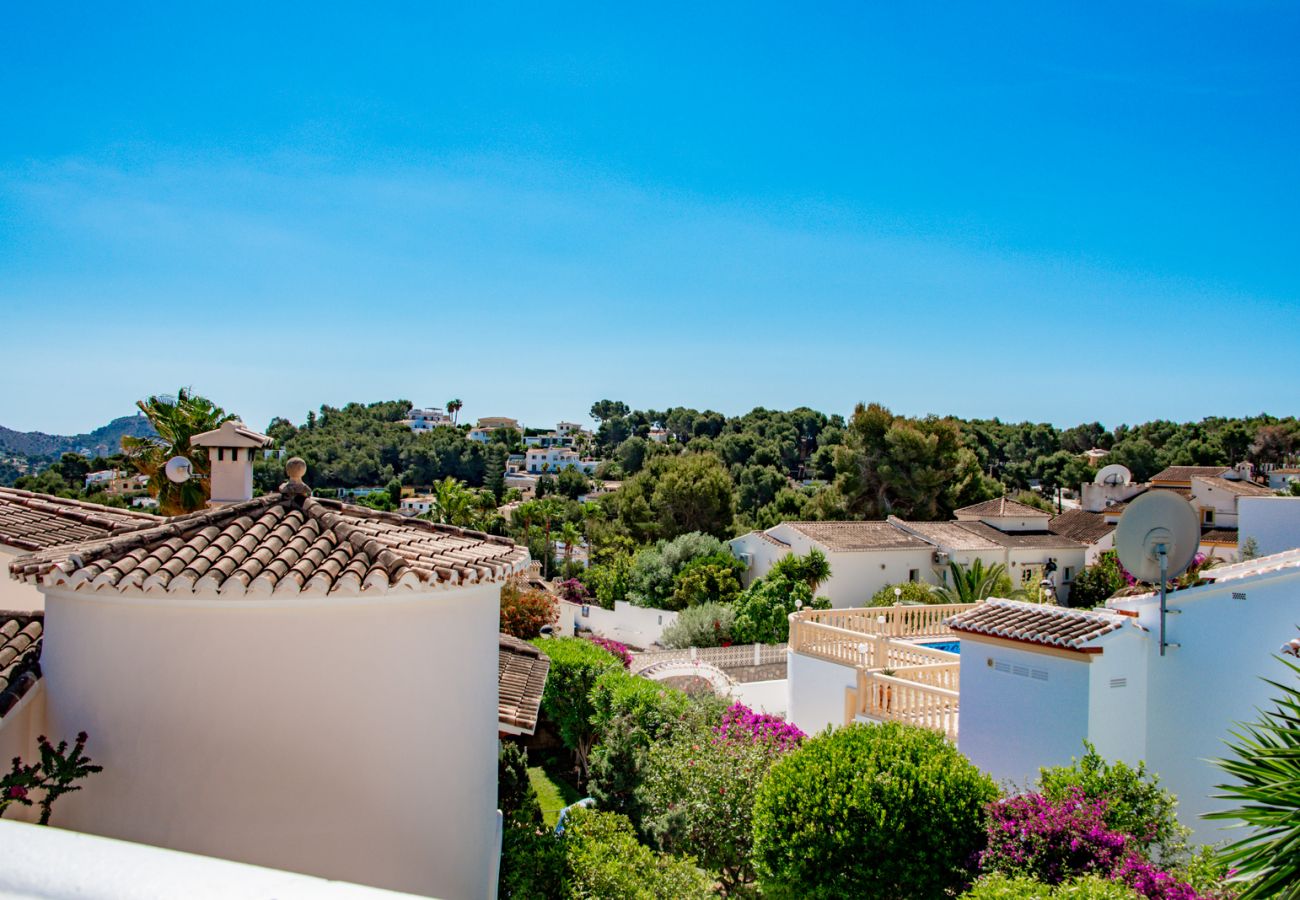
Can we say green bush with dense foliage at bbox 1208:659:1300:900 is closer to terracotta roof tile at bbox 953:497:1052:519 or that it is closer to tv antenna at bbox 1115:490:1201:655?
tv antenna at bbox 1115:490:1201:655

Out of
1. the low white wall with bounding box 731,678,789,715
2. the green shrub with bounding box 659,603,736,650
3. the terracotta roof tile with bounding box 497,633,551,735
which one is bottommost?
the green shrub with bounding box 659,603,736,650

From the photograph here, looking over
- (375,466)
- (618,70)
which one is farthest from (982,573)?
(375,466)

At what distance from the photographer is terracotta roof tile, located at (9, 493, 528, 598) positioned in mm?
5281

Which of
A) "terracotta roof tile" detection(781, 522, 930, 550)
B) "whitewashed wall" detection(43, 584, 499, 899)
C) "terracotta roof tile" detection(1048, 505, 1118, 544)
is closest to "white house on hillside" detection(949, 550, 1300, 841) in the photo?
"whitewashed wall" detection(43, 584, 499, 899)

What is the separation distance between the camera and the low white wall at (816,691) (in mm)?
15344

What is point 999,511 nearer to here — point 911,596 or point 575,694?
point 911,596

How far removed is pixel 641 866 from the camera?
9.04 m

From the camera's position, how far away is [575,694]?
18.3m

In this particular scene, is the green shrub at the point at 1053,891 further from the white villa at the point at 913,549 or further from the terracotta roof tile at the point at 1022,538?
the terracotta roof tile at the point at 1022,538

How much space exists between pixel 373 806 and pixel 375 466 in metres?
96.9

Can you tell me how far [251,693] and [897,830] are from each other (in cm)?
709

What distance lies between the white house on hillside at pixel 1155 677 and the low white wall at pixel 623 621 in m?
23.3

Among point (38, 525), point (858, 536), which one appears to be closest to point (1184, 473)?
point (858, 536)

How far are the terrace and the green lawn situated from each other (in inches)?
210
